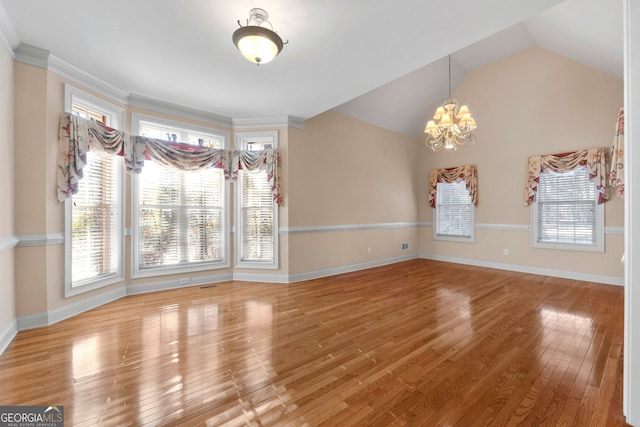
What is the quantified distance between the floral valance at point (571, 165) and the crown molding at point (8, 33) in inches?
291

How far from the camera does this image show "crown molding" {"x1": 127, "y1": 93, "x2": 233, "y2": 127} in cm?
382

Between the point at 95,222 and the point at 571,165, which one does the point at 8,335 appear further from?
the point at 571,165

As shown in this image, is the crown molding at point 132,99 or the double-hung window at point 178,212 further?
the double-hung window at point 178,212

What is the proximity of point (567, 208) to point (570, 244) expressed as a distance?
657 mm

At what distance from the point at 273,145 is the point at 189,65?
1863mm

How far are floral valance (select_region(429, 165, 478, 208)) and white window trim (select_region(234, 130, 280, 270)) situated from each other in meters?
4.11

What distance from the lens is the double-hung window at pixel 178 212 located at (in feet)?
13.0

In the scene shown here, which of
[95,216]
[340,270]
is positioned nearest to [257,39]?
[95,216]

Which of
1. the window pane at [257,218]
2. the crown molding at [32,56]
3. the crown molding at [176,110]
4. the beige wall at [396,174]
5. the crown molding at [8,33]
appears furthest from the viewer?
the window pane at [257,218]

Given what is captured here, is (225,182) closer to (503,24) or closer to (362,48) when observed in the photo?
(362,48)

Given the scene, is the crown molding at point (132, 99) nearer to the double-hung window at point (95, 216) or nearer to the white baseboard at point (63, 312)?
the double-hung window at point (95, 216)

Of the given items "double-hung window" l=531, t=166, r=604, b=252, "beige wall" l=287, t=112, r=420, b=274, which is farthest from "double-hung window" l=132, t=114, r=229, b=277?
"double-hung window" l=531, t=166, r=604, b=252
